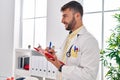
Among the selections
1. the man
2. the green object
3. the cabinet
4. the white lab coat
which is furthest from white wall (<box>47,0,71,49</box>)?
the white lab coat

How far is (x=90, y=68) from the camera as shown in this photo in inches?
65.5

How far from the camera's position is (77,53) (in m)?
1.75

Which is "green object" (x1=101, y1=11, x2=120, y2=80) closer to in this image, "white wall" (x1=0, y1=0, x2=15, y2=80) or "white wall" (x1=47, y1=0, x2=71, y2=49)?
"white wall" (x1=47, y1=0, x2=71, y2=49)

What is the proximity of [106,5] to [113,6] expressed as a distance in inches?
4.3

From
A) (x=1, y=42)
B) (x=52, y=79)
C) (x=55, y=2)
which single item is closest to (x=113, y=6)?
(x=55, y=2)

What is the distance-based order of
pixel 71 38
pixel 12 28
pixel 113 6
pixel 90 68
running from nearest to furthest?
pixel 90 68
pixel 71 38
pixel 113 6
pixel 12 28

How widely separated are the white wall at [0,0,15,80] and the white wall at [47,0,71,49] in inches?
45.6

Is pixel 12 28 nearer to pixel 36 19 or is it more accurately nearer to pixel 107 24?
pixel 36 19

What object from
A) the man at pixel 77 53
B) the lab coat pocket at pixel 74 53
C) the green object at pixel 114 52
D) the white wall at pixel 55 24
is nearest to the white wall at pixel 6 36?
the white wall at pixel 55 24

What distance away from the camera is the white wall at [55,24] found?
340 cm

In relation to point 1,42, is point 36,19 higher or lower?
higher

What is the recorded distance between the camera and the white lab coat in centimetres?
167

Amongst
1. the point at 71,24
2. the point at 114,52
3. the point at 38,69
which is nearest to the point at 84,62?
the point at 71,24

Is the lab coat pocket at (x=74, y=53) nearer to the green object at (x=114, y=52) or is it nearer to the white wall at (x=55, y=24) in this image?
the green object at (x=114, y=52)
